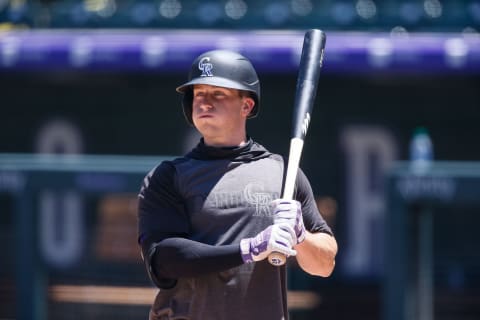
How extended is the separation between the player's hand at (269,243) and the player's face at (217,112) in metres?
0.30

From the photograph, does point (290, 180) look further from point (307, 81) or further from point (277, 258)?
point (307, 81)

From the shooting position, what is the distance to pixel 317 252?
2.38 m

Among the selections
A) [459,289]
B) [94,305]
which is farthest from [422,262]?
[94,305]

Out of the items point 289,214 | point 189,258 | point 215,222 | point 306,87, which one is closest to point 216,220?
point 215,222

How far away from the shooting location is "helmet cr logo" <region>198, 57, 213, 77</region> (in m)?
2.40

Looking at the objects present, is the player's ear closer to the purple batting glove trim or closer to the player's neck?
the player's neck

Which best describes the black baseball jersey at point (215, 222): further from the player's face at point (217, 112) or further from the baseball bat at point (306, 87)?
the baseball bat at point (306, 87)

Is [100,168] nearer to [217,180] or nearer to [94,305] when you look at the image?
[94,305]

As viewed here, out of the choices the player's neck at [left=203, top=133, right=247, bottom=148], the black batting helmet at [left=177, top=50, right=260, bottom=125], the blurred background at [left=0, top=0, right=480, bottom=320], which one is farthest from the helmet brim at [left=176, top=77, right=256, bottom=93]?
the blurred background at [left=0, top=0, right=480, bottom=320]

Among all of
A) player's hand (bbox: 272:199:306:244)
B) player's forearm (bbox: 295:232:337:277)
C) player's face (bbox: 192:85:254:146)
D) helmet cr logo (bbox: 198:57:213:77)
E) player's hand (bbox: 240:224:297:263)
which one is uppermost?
helmet cr logo (bbox: 198:57:213:77)

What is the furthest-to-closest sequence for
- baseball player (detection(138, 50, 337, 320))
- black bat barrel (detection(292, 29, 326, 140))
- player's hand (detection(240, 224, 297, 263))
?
1. black bat barrel (detection(292, 29, 326, 140))
2. baseball player (detection(138, 50, 337, 320))
3. player's hand (detection(240, 224, 297, 263))

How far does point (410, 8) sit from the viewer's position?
767 centimetres

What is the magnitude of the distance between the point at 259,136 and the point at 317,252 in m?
4.66

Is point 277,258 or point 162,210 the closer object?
point 277,258
